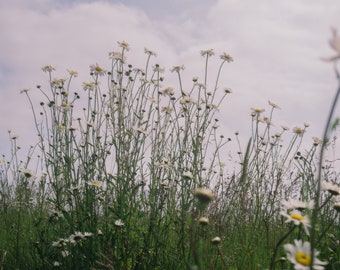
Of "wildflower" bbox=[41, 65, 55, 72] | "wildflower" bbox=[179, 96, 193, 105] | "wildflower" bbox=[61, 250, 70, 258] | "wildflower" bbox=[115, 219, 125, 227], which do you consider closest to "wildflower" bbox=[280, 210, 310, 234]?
"wildflower" bbox=[115, 219, 125, 227]

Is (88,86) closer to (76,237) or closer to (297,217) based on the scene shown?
(76,237)

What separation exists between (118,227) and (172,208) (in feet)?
1.45

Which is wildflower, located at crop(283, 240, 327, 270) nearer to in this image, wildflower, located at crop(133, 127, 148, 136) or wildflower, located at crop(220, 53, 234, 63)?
wildflower, located at crop(133, 127, 148, 136)

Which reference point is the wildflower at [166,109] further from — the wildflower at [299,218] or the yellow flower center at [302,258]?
the yellow flower center at [302,258]

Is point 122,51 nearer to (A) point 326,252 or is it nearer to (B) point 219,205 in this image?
(B) point 219,205

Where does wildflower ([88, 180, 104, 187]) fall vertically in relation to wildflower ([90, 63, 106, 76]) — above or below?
below

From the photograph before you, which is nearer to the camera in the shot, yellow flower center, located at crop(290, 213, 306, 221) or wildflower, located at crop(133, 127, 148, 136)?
yellow flower center, located at crop(290, 213, 306, 221)

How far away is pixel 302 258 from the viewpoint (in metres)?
1.40

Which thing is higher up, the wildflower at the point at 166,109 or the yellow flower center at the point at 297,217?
the wildflower at the point at 166,109

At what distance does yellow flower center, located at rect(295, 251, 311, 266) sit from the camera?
4.53 feet

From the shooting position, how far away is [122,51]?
12.2ft

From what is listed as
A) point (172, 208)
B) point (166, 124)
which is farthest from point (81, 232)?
point (166, 124)

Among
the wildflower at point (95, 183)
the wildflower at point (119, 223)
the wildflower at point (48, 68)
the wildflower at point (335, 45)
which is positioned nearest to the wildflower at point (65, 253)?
the wildflower at point (119, 223)

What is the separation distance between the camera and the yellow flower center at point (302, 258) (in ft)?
4.53
